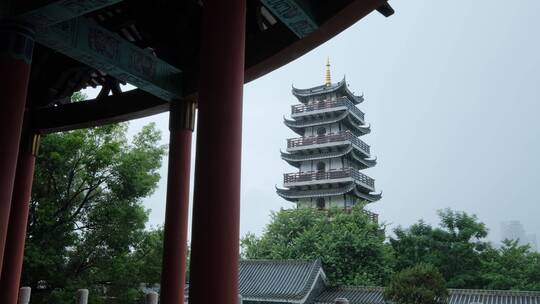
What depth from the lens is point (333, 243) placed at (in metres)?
20.9

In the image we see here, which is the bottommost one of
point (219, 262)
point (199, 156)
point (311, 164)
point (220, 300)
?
point (220, 300)

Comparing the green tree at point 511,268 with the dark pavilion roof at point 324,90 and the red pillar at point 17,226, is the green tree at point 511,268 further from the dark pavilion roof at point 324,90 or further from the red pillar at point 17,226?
the red pillar at point 17,226

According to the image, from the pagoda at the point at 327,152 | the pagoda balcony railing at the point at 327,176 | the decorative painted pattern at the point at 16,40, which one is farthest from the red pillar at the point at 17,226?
the pagoda balcony railing at the point at 327,176

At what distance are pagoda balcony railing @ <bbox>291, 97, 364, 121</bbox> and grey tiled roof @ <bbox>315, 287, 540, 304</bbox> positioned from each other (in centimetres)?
1610

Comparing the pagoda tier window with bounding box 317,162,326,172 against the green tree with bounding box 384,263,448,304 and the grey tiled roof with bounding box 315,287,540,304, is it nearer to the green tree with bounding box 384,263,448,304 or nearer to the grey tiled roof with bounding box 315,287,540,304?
the grey tiled roof with bounding box 315,287,540,304

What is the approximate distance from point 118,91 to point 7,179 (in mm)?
2573

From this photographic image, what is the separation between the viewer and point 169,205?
455 centimetres

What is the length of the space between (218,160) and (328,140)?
2869 centimetres

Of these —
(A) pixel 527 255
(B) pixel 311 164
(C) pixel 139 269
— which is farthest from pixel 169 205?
(B) pixel 311 164

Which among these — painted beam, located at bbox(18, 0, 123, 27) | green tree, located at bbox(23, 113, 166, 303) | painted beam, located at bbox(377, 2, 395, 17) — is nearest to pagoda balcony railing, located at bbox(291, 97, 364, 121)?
green tree, located at bbox(23, 113, 166, 303)

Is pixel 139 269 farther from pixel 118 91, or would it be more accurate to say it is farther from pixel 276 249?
pixel 276 249

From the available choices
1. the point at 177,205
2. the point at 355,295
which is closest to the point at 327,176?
the point at 355,295

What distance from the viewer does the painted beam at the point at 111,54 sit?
3.90m

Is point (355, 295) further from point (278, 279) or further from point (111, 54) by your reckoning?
point (111, 54)
